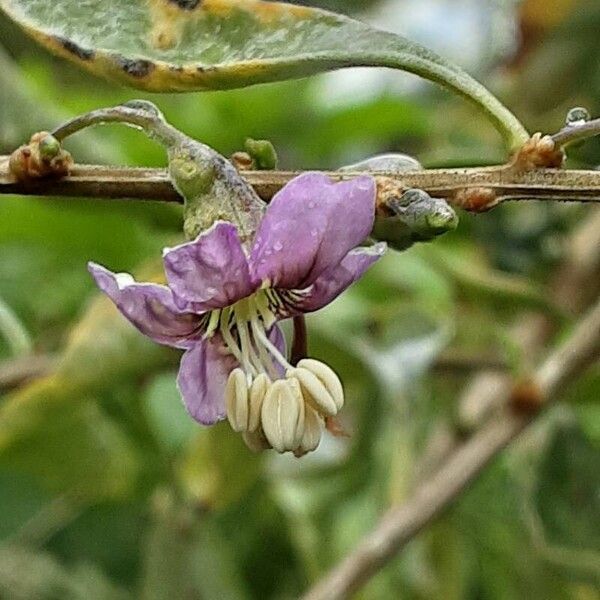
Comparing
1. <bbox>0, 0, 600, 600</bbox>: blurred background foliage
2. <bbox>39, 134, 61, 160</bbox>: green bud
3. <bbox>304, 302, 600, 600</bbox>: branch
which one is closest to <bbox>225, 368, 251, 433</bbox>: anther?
<bbox>39, 134, 61, 160</bbox>: green bud

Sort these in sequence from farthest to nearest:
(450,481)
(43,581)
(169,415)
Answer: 1. (169,415)
2. (43,581)
3. (450,481)

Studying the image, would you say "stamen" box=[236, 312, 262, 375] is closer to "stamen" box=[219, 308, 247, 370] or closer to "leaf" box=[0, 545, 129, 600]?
"stamen" box=[219, 308, 247, 370]

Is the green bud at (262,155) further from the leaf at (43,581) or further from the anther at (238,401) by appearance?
the leaf at (43,581)

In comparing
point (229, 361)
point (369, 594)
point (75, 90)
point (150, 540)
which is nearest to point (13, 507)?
point (150, 540)

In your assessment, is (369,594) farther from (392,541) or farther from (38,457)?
(38,457)

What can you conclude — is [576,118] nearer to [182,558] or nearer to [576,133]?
[576,133]

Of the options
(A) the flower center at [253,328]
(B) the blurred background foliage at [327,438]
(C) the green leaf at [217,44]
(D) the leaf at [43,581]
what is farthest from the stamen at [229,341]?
(D) the leaf at [43,581]

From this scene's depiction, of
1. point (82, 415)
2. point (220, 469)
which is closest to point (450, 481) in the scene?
point (220, 469)
